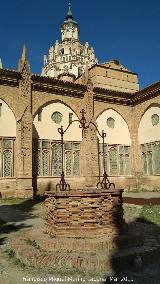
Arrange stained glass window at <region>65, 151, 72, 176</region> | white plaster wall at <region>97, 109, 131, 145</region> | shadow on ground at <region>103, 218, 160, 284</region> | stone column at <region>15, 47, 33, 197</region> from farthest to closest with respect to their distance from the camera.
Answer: white plaster wall at <region>97, 109, 131, 145</region> → stained glass window at <region>65, 151, 72, 176</region> → stone column at <region>15, 47, 33, 197</region> → shadow on ground at <region>103, 218, 160, 284</region>

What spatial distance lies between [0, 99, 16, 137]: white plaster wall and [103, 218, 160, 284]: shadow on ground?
1431 cm

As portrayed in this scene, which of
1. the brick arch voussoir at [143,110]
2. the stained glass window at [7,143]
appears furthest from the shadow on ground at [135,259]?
the brick arch voussoir at [143,110]

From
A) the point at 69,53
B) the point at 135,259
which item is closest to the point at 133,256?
the point at 135,259

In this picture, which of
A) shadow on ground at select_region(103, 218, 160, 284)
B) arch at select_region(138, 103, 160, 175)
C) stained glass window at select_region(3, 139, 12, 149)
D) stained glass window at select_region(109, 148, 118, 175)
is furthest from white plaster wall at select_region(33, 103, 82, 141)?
shadow on ground at select_region(103, 218, 160, 284)

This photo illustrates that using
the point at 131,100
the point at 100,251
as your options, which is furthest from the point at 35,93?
the point at 100,251

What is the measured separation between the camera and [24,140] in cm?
1989

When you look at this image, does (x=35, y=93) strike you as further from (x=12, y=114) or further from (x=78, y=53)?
(x=78, y=53)

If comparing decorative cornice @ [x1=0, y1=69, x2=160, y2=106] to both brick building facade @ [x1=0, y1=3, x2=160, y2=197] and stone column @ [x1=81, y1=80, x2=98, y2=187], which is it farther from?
stone column @ [x1=81, y1=80, x2=98, y2=187]

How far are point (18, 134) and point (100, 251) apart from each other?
14.8m

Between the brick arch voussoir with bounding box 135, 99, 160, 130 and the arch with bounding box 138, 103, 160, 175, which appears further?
the brick arch voussoir with bounding box 135, 99, 160, 130

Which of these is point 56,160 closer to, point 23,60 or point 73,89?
point 73,89

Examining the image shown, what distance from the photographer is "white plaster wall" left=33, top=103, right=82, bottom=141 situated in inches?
861

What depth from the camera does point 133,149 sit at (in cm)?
2580

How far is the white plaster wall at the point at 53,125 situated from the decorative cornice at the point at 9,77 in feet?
9.17
